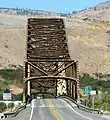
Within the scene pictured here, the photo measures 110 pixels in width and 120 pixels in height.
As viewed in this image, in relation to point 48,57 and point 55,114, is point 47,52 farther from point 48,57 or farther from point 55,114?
point 55,114

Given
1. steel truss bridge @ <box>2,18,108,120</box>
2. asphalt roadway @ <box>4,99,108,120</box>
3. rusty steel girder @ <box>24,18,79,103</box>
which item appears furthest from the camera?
rusty steel girder @ <box>24,18,79,103</box>

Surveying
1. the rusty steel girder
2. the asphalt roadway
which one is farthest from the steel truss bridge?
the asphalt roadway

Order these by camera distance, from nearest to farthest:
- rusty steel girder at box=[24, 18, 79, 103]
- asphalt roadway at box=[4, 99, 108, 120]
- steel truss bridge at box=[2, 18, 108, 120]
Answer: asphalt roadway at box=[4, 99, 108, 120] → steel truss bridge at box=[2, 18, 108, 120] → rusty steel girder at box=[24, 18, 79, 103]

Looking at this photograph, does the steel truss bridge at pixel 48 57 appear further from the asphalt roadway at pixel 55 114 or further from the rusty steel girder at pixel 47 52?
the asphalt roadway at pixel 55 114

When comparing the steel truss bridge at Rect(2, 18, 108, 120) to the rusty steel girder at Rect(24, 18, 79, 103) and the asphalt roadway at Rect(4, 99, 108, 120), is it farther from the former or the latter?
the asphalt roadway at Rect(4, 99, 108, 120)

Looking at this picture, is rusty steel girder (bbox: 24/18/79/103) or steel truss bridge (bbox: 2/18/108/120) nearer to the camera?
steel truss bridge (bbox: 2/18/108/120)

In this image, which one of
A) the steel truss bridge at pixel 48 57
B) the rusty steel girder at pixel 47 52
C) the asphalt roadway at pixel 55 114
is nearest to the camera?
the asphalt roadway at pixel 55 114

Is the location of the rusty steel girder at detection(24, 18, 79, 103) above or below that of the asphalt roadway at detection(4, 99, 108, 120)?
above

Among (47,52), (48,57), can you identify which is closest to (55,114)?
(48,57)

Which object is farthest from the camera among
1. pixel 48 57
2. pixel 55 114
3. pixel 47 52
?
pixel 47 52

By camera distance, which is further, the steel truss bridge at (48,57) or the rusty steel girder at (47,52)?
the rusty steel girder at (47,52)

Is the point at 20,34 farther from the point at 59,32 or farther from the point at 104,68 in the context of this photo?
the point at 59,32

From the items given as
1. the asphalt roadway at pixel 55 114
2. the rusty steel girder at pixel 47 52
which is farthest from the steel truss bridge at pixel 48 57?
the asphalt roadway at pixel 55 114

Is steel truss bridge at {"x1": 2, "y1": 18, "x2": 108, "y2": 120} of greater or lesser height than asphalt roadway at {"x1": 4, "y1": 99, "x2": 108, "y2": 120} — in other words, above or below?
above
